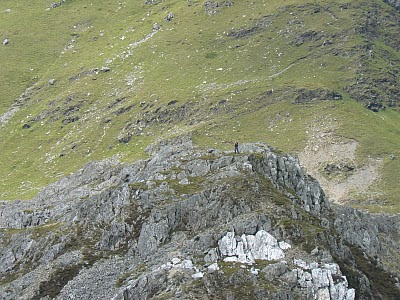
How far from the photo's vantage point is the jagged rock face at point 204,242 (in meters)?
75.5

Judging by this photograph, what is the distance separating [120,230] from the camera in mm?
91938

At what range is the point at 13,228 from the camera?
123750mm

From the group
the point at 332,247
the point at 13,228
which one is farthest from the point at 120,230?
the point at 13,228

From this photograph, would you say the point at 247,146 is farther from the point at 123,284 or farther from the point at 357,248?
the point at 123,284

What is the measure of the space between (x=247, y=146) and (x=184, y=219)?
123ft

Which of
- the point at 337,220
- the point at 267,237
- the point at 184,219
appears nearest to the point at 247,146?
the point at 337,220

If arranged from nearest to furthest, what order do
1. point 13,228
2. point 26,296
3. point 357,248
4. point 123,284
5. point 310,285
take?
point 310,285 → point 123,284 → point 26,296 → point 357,248 → point 13,228

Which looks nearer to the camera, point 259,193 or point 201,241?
point 201,241

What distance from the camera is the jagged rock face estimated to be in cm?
7550

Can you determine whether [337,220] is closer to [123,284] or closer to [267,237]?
[267,237]

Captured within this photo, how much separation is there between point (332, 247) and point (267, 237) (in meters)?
7.78

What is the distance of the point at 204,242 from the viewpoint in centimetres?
8175

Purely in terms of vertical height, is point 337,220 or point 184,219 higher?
point 184,219

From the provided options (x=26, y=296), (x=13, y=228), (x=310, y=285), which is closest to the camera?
(x=310, y=285)
